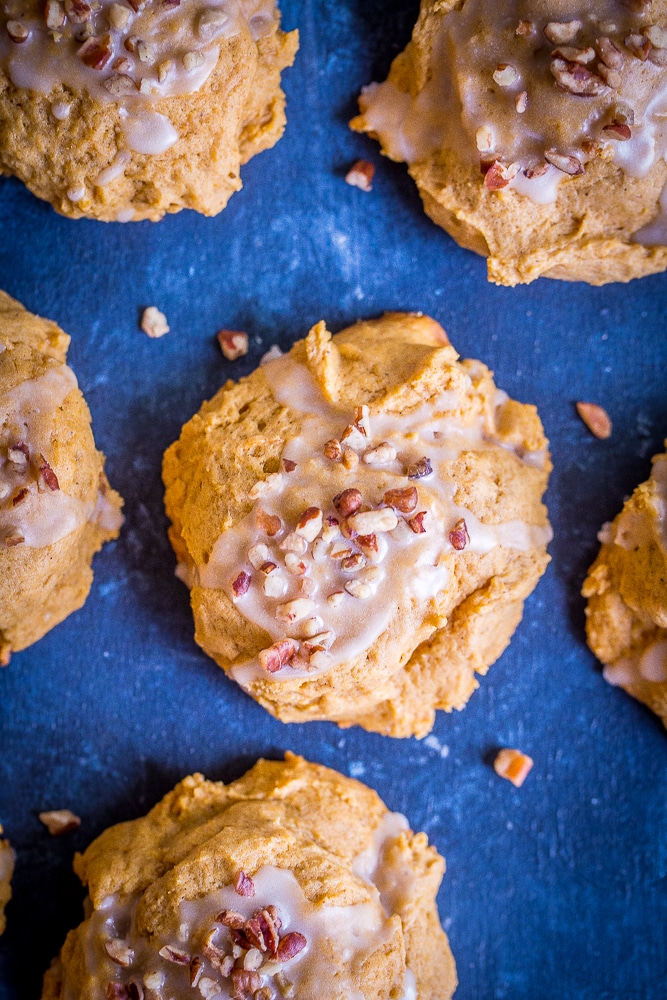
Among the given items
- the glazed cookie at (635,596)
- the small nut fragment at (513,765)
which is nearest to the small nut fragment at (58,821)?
the small nut fragment at (513,765)

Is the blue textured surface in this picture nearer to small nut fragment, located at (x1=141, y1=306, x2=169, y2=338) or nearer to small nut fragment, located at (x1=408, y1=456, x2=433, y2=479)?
small nut fragment, located at (x1=141, y1=306, x2=169, y2=338)

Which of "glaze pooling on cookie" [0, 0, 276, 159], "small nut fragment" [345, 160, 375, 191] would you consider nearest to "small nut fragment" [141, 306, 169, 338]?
"glaze pooling on cookie" [0, 0, 276, 159]

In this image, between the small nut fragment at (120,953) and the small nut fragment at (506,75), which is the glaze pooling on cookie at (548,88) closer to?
the small nut fragment at (506,75)

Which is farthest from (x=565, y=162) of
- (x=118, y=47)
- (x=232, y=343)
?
(x=118, y=47)

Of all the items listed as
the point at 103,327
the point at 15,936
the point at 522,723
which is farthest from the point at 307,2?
the point at 15,936

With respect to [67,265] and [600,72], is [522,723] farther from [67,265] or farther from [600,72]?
[67,265]

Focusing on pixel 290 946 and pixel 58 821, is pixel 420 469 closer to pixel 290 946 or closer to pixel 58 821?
pixel 290 946

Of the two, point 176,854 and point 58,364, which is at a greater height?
point 58,364
